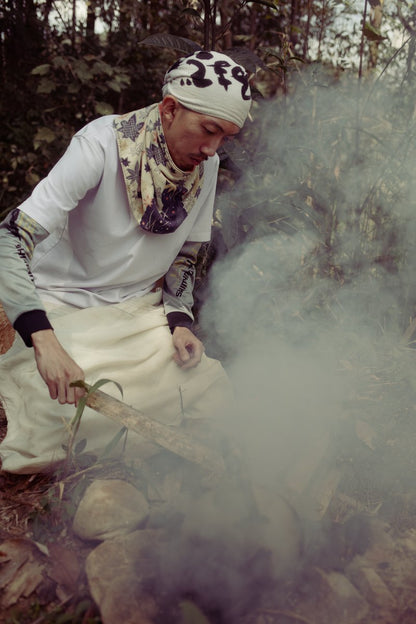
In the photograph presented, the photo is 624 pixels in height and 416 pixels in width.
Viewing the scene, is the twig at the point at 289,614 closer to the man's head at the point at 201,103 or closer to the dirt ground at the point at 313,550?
the dirt ground at the point at 313,550

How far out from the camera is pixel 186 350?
240 cm

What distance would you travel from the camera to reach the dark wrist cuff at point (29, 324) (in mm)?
1853

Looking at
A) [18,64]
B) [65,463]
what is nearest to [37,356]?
[65,463]

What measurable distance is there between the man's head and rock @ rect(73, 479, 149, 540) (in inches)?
51.3

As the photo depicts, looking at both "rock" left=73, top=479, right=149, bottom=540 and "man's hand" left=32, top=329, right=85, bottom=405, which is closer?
"rock" left=73, top=479, right=149, bottom=540

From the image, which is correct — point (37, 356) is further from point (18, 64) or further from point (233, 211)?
point (18, 64)

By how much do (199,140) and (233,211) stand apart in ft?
3.01

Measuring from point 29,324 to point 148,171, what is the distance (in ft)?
2.59

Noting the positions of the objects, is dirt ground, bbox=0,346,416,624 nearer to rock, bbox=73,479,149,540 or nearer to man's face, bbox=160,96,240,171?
rock, bbox=73,479,149,540

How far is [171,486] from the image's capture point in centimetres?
199

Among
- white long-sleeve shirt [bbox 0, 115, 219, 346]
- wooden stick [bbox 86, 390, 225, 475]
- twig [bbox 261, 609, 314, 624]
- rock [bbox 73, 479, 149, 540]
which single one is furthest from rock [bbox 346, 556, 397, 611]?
white long-sleeve shirt [bbox 0, 115, 219, 346]

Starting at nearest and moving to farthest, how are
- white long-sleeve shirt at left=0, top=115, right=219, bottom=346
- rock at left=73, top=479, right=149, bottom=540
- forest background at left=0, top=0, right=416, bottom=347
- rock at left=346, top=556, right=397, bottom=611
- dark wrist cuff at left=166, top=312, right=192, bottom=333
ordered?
rock at left=346, top=556, right=397, bottom=611 < rock at left=73, top=479, right=149, bottom=540 < white long-sleeve shirt at left=0, top=115, right=219, bottom=346 < dark wrist cuff at left=166, top=312, right=192, bottom=333 < forest background at left=0, top=0, right=416, bottom=347

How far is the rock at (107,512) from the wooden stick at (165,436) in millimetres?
204

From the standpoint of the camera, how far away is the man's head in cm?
203
